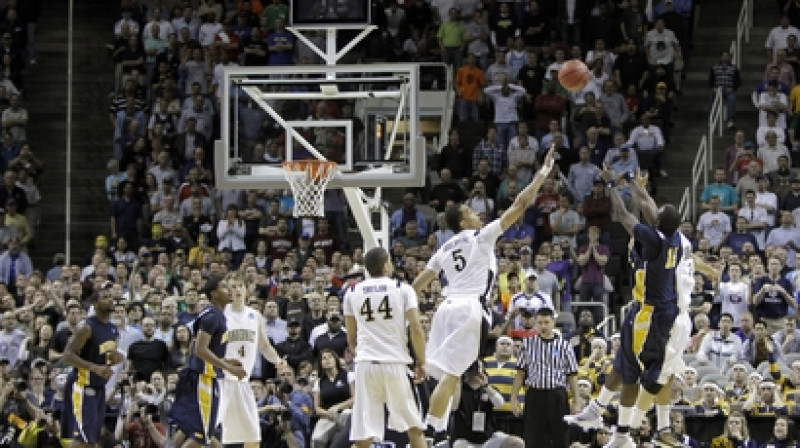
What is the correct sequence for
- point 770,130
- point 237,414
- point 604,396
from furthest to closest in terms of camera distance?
point 770,130 → point 237,414 → point 604,396

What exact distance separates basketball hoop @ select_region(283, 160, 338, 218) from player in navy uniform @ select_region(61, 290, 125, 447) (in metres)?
2.97

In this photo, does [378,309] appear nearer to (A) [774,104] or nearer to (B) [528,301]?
(B) [528,301]

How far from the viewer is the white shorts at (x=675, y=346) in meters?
17.9

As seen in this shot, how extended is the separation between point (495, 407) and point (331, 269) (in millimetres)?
5929

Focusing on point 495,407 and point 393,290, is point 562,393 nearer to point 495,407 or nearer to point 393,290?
point 495,407

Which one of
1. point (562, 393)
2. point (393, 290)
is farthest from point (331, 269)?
point (393, 290)

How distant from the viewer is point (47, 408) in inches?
976

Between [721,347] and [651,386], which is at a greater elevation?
[651,386]

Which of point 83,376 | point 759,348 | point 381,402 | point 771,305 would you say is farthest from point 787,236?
point 381,402

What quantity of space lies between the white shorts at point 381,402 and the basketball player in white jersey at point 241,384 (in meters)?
2.19

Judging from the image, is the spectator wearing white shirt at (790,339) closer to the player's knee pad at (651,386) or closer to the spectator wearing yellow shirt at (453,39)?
the player's knee pad at (651,386)

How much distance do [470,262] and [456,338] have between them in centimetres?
75

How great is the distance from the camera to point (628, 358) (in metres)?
18.0

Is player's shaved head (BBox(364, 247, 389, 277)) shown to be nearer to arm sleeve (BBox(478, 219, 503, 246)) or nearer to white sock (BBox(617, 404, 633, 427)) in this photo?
arm sleeve (BBox(478, 219, 503, 246))
